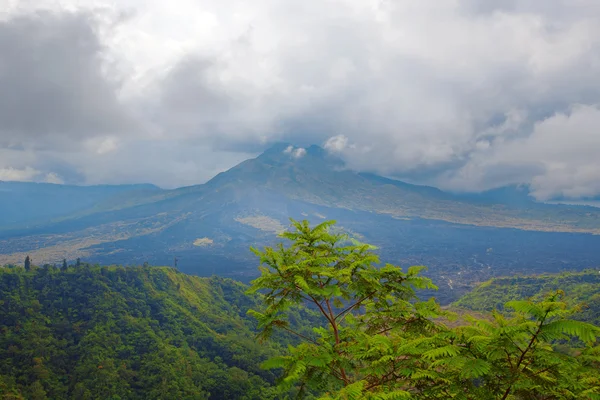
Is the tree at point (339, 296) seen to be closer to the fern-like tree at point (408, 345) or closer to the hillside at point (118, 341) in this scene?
the fern-like tree at point (408, 345)

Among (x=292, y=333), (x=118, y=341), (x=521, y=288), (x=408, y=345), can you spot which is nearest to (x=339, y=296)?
(x=408, y=345)

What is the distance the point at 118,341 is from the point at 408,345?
318 feet

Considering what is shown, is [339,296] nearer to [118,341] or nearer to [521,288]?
[118,341]

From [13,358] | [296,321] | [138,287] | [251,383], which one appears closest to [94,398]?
[13,358]

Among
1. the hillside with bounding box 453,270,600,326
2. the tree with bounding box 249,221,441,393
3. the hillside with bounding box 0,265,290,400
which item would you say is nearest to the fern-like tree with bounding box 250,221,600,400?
the tree with bounding box 249,221,441,393

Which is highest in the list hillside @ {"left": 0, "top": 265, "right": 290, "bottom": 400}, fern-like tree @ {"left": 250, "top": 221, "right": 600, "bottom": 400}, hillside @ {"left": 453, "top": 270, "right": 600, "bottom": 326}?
fern-like tree @ {"left": 250, "top": 221, "right": 600, "bottom": 400}

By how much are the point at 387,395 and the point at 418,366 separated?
1808 millimetres

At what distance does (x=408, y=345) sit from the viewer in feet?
19.6

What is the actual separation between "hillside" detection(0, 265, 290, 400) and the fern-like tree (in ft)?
235

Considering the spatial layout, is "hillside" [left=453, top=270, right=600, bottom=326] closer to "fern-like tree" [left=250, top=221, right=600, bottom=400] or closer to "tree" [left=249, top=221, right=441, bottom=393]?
"tree" [left=249, top=221, right=441, bottom=393]

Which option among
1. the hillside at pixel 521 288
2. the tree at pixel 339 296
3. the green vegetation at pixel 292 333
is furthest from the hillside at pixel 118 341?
the hillside at pixel 521 288

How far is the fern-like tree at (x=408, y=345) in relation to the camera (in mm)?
5176

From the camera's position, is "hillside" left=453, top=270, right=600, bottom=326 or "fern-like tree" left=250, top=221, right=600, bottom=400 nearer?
"fern-like tree" left=250, top=221, right=600, bottom=400

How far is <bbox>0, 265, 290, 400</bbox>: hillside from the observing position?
69.3 metres
